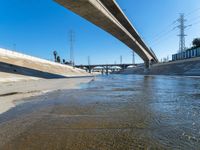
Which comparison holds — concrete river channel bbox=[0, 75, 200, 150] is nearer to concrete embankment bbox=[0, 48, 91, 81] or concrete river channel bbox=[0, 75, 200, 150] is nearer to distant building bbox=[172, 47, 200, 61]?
concrete embankment bbox=[0, 48, 91, 81]

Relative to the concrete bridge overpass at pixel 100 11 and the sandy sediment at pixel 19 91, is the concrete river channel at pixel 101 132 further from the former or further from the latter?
the concrete bridge overpass at pixel 100 11

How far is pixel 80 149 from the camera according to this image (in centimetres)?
470

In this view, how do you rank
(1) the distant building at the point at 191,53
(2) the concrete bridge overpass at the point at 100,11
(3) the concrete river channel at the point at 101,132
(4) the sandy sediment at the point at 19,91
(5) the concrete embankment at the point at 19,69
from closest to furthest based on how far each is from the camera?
1. (3) the concrete river channel at the point at 101,132
2. (4) the sandy sediment at the point at 19,91
3. (2) the concrete bridge overpass at the point at 100,11
4. (5) the concrete embankment at the point at 19,69
5. (1) the distant building at the point at 191,53

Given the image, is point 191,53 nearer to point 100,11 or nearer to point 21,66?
point 21,66

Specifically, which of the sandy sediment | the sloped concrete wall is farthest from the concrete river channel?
the sloped concrete wall

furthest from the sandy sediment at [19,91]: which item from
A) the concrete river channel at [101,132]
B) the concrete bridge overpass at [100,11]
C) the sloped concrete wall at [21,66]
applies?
the sloped concrete wall at [21,66]

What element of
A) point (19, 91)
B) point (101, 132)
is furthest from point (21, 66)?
point (101, 132)

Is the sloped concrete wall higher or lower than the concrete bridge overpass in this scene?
lower

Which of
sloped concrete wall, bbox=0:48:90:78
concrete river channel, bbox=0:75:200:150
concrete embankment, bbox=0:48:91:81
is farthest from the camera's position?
sloped concrete wall, bbox=0:48:90:78

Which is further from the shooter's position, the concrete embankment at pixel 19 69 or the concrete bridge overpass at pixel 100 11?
the concrete embankment at pixel 19 69

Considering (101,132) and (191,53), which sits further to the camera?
(191,53)

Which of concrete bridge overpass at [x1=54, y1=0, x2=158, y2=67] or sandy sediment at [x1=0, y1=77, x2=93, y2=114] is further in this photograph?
concrete bridge overpass at [x1=54, y1=0, x2=158, y2=67]

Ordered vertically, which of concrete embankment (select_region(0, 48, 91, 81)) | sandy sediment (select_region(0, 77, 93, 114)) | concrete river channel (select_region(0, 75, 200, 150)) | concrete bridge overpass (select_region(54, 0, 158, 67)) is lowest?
sandy sediment (select_region(0, 77, 93, 114))

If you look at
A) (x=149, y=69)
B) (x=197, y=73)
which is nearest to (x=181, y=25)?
(x=149, y=69)
